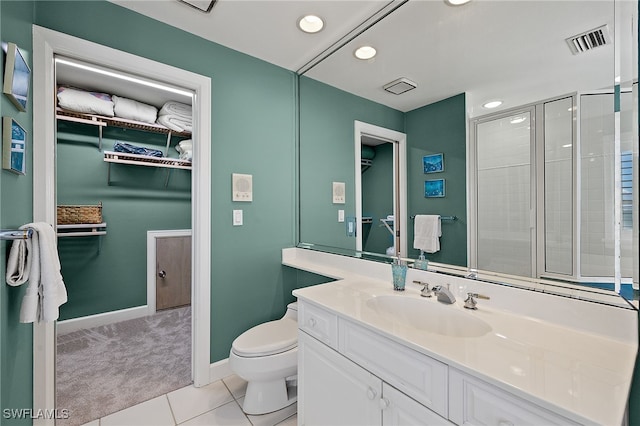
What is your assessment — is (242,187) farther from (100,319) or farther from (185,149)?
(100,319)

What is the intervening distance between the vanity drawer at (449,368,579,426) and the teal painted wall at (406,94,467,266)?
705mm

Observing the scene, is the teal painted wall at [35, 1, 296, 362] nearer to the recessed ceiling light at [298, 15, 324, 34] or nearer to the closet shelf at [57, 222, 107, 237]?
the recessed ceiling light at [298, 15, 324, 34]

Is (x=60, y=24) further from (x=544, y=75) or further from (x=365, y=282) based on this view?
(x=544, y=75)

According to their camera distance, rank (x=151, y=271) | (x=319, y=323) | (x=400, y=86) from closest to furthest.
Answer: (x=319, y=323), (x=400, y=86), (x=151, y=271)

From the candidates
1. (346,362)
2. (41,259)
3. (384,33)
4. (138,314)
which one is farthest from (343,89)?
(138,314)

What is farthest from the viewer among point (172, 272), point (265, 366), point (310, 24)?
point (172, 272)

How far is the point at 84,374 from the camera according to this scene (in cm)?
200

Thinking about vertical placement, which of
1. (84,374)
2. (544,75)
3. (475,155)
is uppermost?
(544,75)

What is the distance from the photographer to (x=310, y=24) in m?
1.79

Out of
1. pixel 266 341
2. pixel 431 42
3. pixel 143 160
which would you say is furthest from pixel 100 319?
pixel 431 42

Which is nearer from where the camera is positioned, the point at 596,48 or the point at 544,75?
the point at 596,48

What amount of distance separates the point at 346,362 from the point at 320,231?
1.24 metres

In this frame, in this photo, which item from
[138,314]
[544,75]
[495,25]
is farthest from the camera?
[138,314]

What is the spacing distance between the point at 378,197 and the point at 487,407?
1.26 meters
